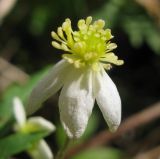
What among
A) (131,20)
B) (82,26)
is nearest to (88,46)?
(82,26)

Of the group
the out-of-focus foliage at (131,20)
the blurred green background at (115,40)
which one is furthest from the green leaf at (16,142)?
the out-of-focus foliage at (131,20)

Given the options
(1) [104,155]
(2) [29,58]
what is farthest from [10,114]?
(2) [29,58]

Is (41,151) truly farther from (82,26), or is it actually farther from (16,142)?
(82,26)

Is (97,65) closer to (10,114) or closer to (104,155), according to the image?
(10,114)

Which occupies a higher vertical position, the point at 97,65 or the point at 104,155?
the point at 97,65

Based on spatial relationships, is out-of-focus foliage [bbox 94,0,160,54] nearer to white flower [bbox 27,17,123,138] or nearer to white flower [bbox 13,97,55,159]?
white flower [bbox 13,97,55,159]

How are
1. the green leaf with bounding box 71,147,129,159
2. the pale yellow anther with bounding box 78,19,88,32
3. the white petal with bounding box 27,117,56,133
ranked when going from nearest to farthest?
the pale yellow anther with bounding box 78,19,88,32 → the white petal with bounding box 27,117,56,133 → the green leaf with bounding box 71,147,129,159

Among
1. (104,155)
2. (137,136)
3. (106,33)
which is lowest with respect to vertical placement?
(137,136)

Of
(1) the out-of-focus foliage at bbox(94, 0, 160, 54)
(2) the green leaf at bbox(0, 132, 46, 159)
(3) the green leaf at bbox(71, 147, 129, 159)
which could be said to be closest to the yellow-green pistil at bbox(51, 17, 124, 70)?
(2) the green leaf at bbox(0, 132, 46, 159)
